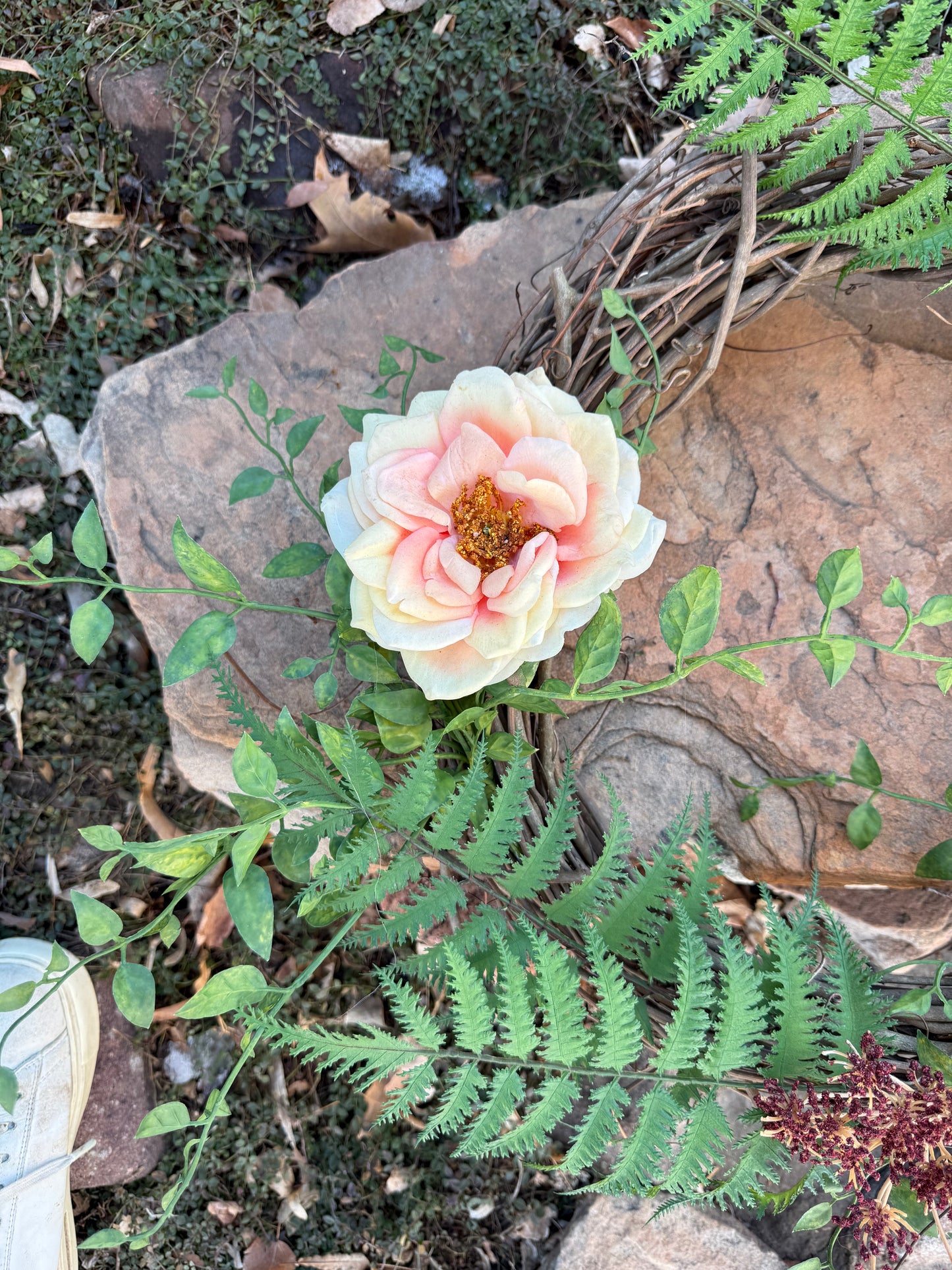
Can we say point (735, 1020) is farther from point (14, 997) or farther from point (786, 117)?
point (786, 117)

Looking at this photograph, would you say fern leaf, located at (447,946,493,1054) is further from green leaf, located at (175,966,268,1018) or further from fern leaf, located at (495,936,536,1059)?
green leaf, located at (175,966,268,1018)

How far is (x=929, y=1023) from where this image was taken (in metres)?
1.29

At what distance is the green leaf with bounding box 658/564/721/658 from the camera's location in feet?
3.53

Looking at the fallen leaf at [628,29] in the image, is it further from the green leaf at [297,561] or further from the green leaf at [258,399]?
the green leaf at [297,561]

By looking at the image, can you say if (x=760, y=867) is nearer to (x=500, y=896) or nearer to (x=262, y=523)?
(x=500, y=896)

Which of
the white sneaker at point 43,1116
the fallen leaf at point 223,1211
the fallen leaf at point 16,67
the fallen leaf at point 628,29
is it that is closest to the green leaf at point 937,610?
the fallen leaf at point 628,29

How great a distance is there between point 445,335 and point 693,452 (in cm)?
51

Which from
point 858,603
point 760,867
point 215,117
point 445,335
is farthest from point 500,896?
point 215,117

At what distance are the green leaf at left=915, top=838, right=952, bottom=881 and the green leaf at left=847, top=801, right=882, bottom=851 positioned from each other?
77mm

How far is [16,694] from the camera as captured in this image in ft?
6.68

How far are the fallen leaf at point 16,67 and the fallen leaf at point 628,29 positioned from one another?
127cm

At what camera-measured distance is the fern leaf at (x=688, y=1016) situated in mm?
1078

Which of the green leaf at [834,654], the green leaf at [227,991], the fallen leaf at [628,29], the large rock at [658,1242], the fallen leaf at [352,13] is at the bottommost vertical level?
the large rock at [658,1242]

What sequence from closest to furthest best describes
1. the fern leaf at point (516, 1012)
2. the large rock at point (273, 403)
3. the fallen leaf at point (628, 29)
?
1. the fern leaf at point (516, 1012)
2. the large rock at point (273, 403)
3. the fallen leaf at point (628, 29)
